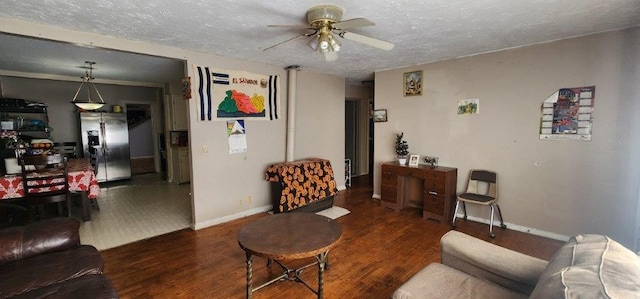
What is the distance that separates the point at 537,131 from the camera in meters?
3.20

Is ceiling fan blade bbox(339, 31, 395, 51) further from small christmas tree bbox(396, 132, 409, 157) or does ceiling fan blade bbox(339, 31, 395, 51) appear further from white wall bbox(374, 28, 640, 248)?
small christmas tree bbox(396, 132, 409, 157)

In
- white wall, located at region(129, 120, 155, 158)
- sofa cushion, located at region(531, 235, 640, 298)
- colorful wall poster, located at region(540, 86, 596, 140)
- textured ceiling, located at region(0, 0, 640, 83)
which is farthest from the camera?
white wall, located at region(129, 120, 155, 158)

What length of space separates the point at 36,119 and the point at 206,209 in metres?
4.40

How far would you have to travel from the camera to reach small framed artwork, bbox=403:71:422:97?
13.6ft

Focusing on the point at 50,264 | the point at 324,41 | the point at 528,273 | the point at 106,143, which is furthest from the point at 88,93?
the point at 528,273

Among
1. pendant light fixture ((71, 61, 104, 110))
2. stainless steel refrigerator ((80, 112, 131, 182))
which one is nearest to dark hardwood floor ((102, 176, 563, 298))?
pendant light fixture ((71, 61, 104, 110))

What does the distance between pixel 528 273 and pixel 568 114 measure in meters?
2.44

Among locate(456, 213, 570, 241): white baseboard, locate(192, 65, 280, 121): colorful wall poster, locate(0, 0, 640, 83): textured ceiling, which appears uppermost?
locate(0, 0, 640, 83): textured ceiling

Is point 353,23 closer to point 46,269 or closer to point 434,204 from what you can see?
point 46,269

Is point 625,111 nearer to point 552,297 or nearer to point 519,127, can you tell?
point 519,127

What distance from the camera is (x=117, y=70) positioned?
15.5 ft

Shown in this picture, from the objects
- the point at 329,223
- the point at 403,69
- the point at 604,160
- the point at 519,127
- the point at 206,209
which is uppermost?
the point at 403,69

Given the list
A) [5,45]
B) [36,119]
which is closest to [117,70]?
[5,45]

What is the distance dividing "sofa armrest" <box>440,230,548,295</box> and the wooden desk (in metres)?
1.93
